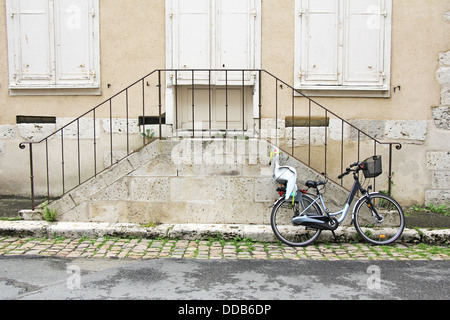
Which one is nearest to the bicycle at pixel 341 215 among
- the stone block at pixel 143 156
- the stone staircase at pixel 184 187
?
the stone staircase at pixel 184 187

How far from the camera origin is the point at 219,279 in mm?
3936

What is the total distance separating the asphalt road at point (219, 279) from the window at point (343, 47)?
122 inches

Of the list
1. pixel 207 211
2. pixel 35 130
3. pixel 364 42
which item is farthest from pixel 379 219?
pixel 35 130

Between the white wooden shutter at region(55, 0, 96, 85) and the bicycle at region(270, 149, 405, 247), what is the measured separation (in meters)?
3.65

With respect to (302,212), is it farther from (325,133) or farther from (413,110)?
(413,110)

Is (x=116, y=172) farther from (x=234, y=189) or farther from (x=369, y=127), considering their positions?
(x=369, y=127)

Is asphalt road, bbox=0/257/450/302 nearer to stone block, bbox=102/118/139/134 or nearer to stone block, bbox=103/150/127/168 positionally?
stone block, bbox=103/150/127/168

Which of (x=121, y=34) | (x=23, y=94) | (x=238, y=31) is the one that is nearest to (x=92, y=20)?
(x=121, y=34)

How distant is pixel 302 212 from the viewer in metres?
5.23

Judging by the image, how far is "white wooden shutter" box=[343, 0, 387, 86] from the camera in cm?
660

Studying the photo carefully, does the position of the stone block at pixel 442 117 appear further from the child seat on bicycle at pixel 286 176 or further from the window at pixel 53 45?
the window at pixel 53 45

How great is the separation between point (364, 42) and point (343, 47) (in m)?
0.33

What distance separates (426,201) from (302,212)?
2.61 m

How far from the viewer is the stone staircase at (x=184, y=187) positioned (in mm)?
5680
